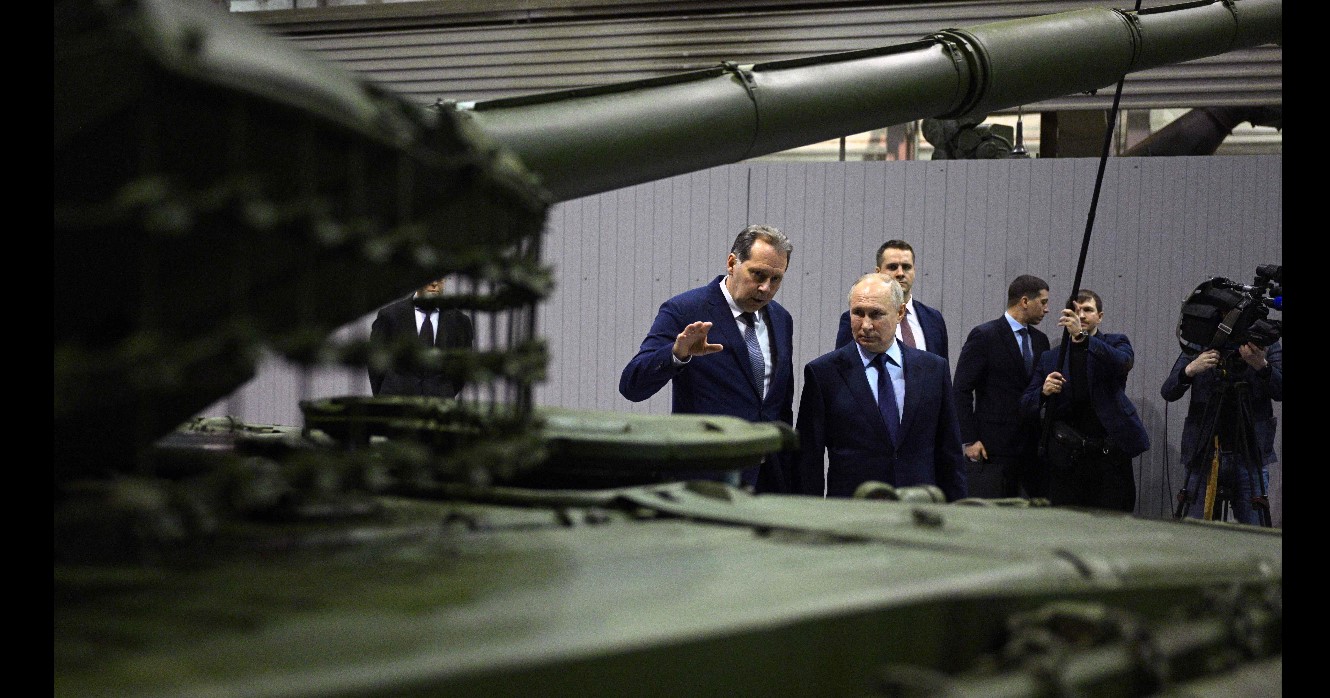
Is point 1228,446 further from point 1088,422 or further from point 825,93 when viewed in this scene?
point 825,93

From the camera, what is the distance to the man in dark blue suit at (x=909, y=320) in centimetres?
685

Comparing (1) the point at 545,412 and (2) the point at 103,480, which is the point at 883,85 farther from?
(2) the point at 103,480

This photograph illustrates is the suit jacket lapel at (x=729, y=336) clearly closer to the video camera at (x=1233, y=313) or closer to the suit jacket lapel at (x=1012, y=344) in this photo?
the suit jacket lapel at (x=1012, y=344)

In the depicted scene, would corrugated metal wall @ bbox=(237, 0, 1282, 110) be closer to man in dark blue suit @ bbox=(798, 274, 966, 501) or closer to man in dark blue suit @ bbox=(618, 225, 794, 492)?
man in dark blue suit @ bbox=(618, 225, 794, 492)

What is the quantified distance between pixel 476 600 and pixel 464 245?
0.91 metres

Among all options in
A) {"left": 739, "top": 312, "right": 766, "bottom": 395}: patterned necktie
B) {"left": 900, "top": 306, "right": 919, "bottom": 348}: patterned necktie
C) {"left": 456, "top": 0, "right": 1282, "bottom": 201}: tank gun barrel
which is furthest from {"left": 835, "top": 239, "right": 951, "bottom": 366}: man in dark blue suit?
{"left": 456, "top": 0, "right": 1282, "bottom": 201}: tank gun barrel

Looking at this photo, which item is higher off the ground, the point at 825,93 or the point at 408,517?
the point at 825,93

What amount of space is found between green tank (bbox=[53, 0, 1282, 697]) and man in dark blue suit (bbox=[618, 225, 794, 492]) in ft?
7.72

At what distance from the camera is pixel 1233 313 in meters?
6.88

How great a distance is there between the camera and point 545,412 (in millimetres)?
3428

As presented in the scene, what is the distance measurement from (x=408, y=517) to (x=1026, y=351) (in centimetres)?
595

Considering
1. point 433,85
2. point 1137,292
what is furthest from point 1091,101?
point 433,85

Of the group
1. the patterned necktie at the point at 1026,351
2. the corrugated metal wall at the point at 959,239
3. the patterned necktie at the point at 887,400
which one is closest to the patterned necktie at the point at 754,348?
the patterned necktie at the point at 887,400

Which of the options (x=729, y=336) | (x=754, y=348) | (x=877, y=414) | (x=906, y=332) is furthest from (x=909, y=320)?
(x=877, y=414)
